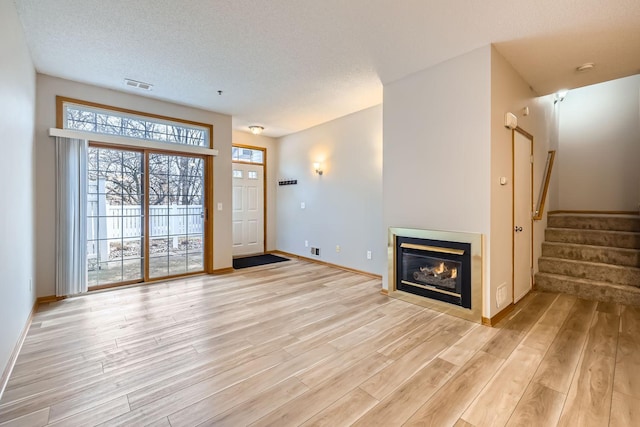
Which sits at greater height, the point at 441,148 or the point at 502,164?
the point at 441,148

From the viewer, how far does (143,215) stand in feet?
14.2

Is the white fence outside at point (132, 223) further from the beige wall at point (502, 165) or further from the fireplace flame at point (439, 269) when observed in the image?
the beige wall at point (502, 165)

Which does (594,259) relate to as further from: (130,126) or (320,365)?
(130,126)

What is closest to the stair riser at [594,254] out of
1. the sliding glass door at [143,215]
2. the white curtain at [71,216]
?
the sliding glass door at [143,215]

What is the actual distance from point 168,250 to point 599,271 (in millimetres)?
6111

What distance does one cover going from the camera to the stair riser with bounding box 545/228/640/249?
3814 mm

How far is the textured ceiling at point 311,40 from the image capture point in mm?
2285

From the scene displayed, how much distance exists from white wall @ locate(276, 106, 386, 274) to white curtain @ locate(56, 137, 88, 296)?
3.64 m

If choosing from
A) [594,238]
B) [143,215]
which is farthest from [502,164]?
[143,215]

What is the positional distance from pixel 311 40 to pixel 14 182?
9.51ft

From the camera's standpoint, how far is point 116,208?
412 centimetres

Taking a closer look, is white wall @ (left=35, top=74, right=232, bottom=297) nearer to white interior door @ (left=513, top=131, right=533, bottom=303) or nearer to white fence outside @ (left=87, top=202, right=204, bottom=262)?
white fence outside @ (left=87, top=202, right=204, bottom=262)

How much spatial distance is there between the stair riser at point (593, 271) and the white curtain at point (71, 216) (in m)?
6.34

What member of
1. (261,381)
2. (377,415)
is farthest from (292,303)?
(377,415)
